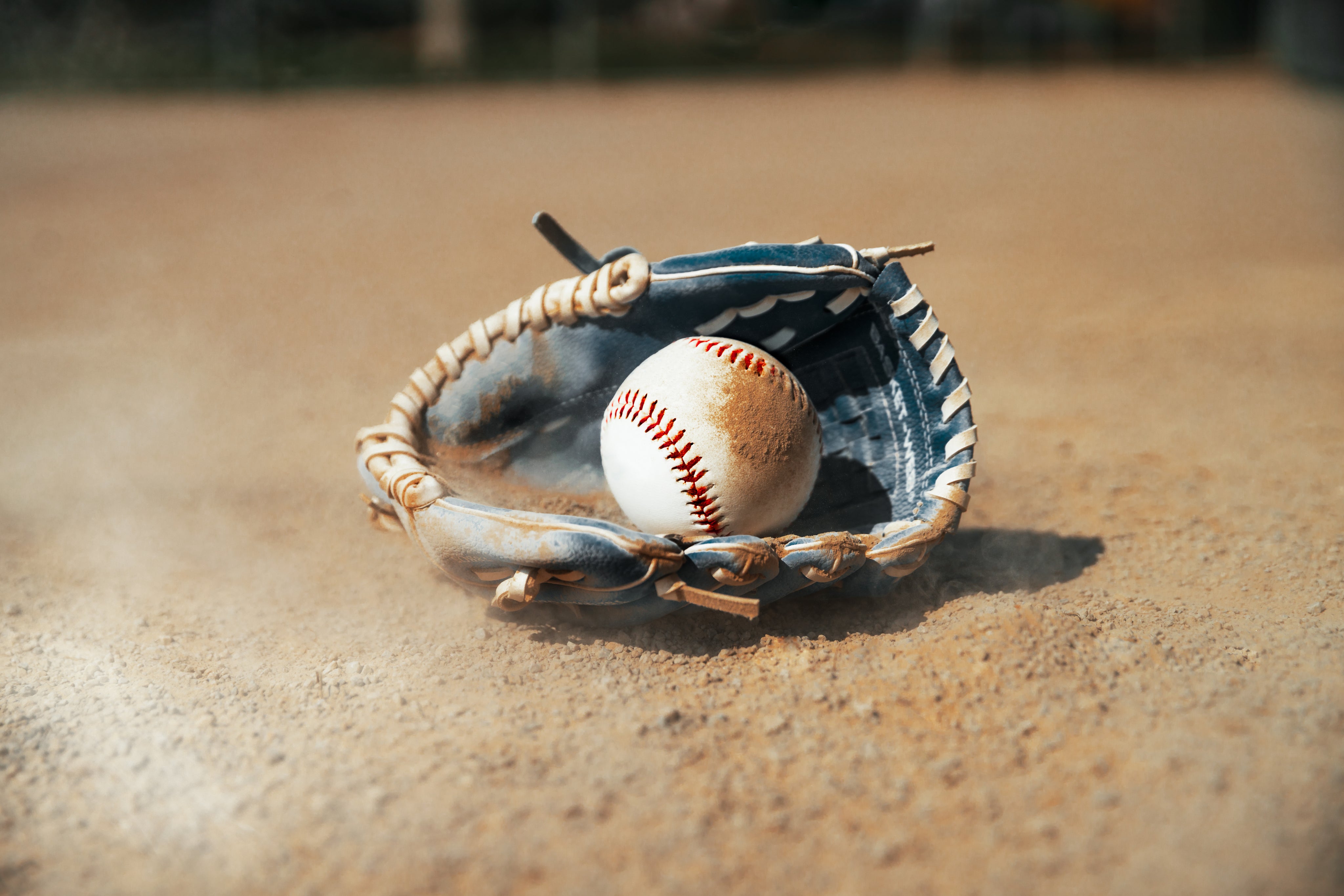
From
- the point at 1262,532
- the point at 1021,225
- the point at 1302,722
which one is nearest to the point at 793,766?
the point at 1302,722

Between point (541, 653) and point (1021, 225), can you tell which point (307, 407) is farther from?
point (1021, 225)

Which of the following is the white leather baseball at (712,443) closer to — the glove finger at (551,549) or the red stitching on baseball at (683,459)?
the red stitching on baseball at (683,459)

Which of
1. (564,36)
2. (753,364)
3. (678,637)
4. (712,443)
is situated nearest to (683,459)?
(712,443)

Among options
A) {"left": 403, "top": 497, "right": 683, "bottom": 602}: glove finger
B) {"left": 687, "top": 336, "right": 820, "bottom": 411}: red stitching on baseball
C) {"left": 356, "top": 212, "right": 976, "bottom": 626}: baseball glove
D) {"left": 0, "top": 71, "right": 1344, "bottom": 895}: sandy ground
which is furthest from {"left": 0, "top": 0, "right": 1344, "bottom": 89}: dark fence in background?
{"left": 403, "top": 497, "right": 683, "bottom": 602}: glove finger

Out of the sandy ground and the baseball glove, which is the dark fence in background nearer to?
the sandy ground

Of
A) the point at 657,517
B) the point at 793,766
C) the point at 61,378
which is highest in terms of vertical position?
the point at 657,517

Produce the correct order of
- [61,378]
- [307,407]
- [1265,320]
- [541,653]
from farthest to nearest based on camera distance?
[1265,320] → [61,378] → [307,407] → [541,653]
